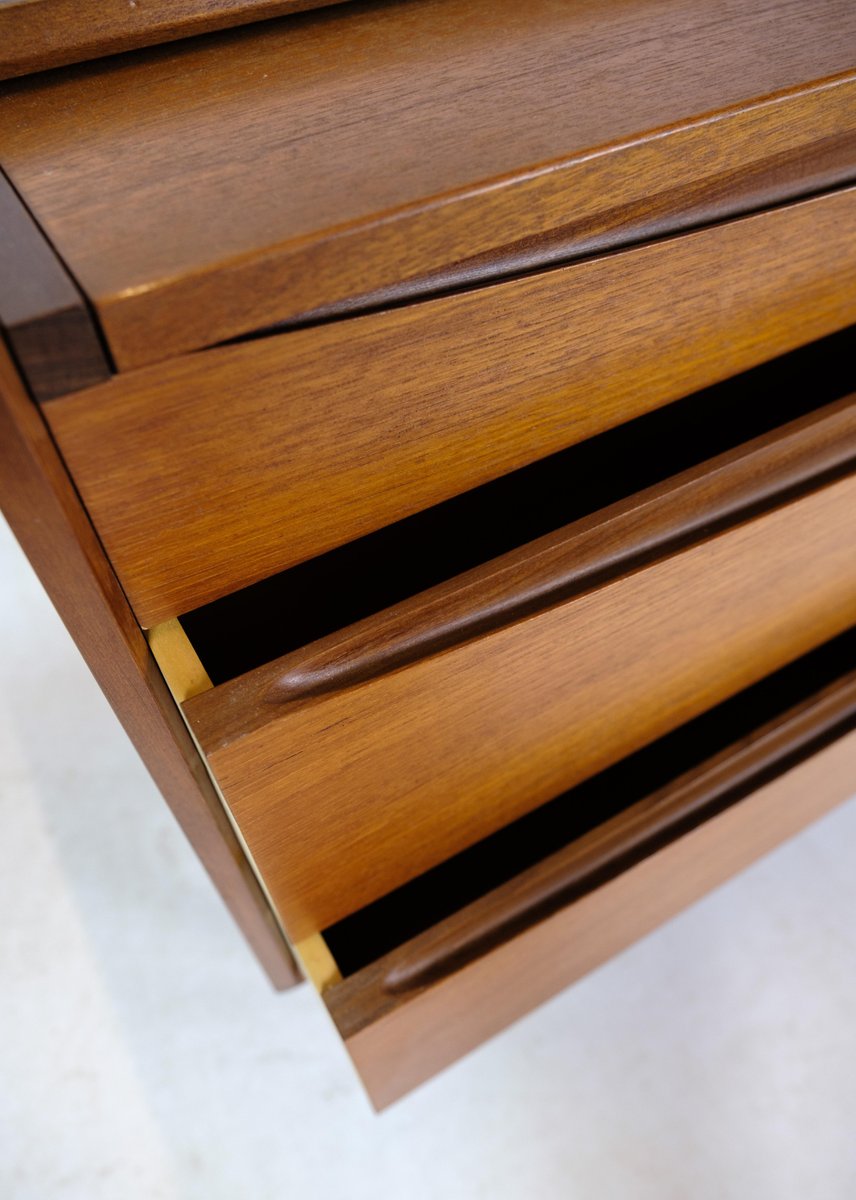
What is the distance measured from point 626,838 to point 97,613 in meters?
0.30

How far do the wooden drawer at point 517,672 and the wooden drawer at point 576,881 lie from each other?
0.04 metres

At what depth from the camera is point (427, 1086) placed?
0.60m

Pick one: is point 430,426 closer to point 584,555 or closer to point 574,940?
point 584,555

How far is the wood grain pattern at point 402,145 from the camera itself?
0.26 m

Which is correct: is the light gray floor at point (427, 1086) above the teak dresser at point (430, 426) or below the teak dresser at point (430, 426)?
below

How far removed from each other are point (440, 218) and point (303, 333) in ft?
0.17

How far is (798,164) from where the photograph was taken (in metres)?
0.34

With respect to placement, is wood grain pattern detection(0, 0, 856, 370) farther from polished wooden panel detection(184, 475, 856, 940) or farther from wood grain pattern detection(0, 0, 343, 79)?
polished wooden panel detection(184, 475, 856, 940)

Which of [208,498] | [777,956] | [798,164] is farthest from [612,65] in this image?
[777,956]

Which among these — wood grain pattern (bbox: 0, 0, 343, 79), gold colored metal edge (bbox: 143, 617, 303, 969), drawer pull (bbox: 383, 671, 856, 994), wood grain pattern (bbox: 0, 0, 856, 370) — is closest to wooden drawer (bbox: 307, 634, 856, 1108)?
drawer pull (bbox: 383, 671, 856, 994)

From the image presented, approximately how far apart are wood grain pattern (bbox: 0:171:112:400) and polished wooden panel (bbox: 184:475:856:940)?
125mm

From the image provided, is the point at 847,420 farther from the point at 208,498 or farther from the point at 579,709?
the point at 208,498

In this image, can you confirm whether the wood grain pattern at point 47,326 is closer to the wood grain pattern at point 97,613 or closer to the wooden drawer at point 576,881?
the wood grain pattern at point 97,613

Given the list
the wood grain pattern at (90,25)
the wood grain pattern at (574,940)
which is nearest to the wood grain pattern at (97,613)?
the wood grain pattern at (574,940)
